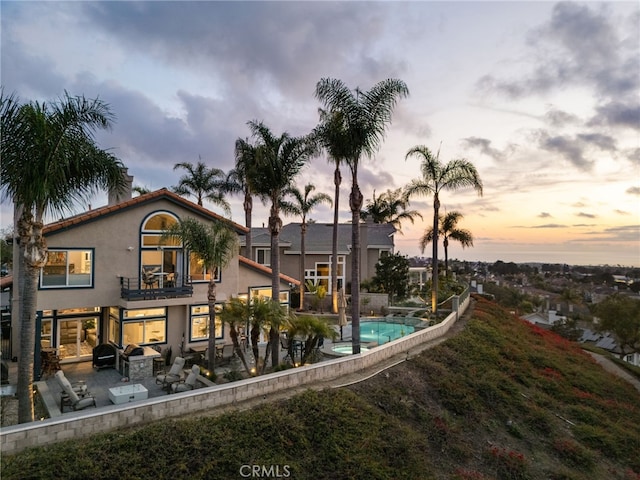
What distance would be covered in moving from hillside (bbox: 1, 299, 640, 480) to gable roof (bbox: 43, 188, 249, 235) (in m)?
8.26

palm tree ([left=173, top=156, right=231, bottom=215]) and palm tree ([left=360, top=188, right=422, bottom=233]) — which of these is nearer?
palm tree ([left=173, top=156, right=231, bottom=215])

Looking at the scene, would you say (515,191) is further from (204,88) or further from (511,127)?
(204,88)

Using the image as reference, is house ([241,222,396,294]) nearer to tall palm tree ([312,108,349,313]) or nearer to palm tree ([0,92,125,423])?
tall palm tree ([312,108,349,313])

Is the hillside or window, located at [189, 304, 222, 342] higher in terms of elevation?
window, located at [189, 304, 222, 342]

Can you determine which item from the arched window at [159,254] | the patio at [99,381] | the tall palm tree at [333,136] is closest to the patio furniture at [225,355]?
the patio at [99,381]

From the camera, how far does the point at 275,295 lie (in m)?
14.3

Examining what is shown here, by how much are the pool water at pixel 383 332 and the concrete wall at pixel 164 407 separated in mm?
3820

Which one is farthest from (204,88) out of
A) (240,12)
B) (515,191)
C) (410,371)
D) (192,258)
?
(515,191)

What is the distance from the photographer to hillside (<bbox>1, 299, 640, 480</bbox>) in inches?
270

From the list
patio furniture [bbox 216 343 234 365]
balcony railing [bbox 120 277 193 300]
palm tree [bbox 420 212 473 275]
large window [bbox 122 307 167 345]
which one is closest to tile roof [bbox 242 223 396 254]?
palm tree [bbox 420 212 473 275]

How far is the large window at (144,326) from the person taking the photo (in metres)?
14.7

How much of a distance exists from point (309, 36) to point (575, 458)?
65.3ft

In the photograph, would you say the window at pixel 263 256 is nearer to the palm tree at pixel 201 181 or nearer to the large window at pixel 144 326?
the palm tree at pixel 201 181

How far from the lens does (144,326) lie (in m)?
15.1
